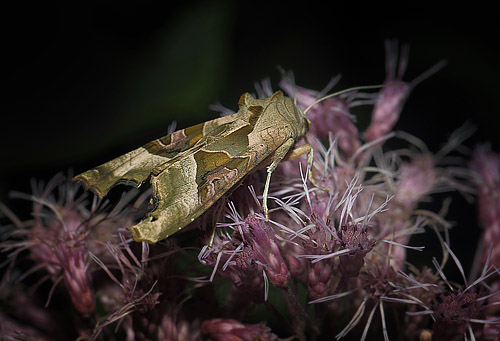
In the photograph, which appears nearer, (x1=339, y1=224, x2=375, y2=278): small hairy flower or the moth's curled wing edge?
(x1=339, y1=224, x2=375, y2=278): small hairy flower

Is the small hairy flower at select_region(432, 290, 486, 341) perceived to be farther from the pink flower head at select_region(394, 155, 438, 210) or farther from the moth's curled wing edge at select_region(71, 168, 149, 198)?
the moth's curled wing edge at select_region(71, 168, 149, 198)

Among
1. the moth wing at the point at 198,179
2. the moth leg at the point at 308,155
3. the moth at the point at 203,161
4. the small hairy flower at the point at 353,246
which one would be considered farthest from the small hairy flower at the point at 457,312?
the moth wing at the point at 198,179

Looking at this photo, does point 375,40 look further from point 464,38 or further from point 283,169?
point 283,169

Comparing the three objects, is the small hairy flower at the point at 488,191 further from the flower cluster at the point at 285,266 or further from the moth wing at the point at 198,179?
the moth wing at the point at 198,179

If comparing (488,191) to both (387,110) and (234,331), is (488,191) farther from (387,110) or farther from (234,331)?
(234,331)

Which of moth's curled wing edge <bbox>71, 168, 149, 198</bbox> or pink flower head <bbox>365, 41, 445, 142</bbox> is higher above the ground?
moth's curled wing edge <bbox>71, 168, 149, 198</bbox>

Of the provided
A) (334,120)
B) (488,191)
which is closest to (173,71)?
(334,120)

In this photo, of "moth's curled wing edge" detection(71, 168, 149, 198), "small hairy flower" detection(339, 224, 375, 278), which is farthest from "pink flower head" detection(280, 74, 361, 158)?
"moth's curled wing edge" detection(71, 168, 149, 198)
